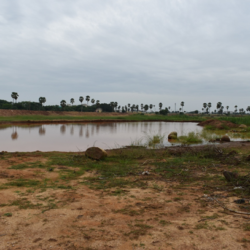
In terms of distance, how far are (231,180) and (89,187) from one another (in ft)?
12.5

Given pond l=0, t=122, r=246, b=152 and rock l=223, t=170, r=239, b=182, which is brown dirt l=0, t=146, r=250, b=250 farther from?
pond l=0, t=122, r=246, b=152

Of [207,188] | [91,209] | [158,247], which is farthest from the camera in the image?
A: [207,188]

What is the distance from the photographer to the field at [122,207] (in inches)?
Answer: 126

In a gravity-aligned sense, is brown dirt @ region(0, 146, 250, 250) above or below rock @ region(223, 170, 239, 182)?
below

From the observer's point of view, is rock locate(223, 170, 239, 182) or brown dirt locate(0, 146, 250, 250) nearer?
brown dirt locate(0, 146, 250, 250)

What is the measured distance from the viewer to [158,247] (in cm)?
303

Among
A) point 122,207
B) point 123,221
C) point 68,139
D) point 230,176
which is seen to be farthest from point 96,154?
point 68,139

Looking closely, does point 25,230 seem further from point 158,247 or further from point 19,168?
point 19,168

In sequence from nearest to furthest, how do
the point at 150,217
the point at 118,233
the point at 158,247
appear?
the point at 158,247, the point at 118,233, the point at 150,217

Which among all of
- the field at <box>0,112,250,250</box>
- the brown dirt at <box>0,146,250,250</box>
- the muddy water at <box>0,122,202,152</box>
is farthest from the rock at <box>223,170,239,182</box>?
the muddy water at <box>0,122,202,152</box>

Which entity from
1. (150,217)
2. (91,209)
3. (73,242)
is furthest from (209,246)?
(91,209)

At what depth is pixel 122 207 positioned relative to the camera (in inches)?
177

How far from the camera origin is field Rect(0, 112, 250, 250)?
10.5ft

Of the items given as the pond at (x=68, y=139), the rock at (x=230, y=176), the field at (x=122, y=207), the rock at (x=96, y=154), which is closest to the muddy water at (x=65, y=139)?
the pond at (x=68, y=139)
